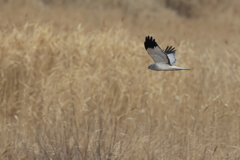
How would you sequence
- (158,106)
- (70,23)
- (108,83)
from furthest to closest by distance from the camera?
(70,23)
(108,83)
(158,106)

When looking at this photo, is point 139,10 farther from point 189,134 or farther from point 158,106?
point 189,134

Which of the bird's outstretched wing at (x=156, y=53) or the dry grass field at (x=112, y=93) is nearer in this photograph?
the bird's outstretched wing at (x=156, y=53)

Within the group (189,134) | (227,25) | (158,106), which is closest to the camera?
(189,134)

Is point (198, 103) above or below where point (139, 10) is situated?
below

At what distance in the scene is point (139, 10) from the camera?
49.2 feet

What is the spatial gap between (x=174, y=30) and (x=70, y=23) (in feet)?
9.75

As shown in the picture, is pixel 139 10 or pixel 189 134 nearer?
pixel 189 134

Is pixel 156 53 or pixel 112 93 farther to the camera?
pixel 112 93

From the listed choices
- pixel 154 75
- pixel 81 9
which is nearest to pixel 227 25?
pixel 81 9

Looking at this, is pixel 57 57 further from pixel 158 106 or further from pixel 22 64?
pixel 158 106

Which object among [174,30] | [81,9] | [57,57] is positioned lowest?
[57,57]

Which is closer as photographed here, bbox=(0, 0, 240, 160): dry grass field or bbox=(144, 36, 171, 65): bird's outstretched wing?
bbox=(144, 36, 171, 65): bird's outstretched wing

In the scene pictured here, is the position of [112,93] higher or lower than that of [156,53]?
lower

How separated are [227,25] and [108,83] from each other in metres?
10.1
